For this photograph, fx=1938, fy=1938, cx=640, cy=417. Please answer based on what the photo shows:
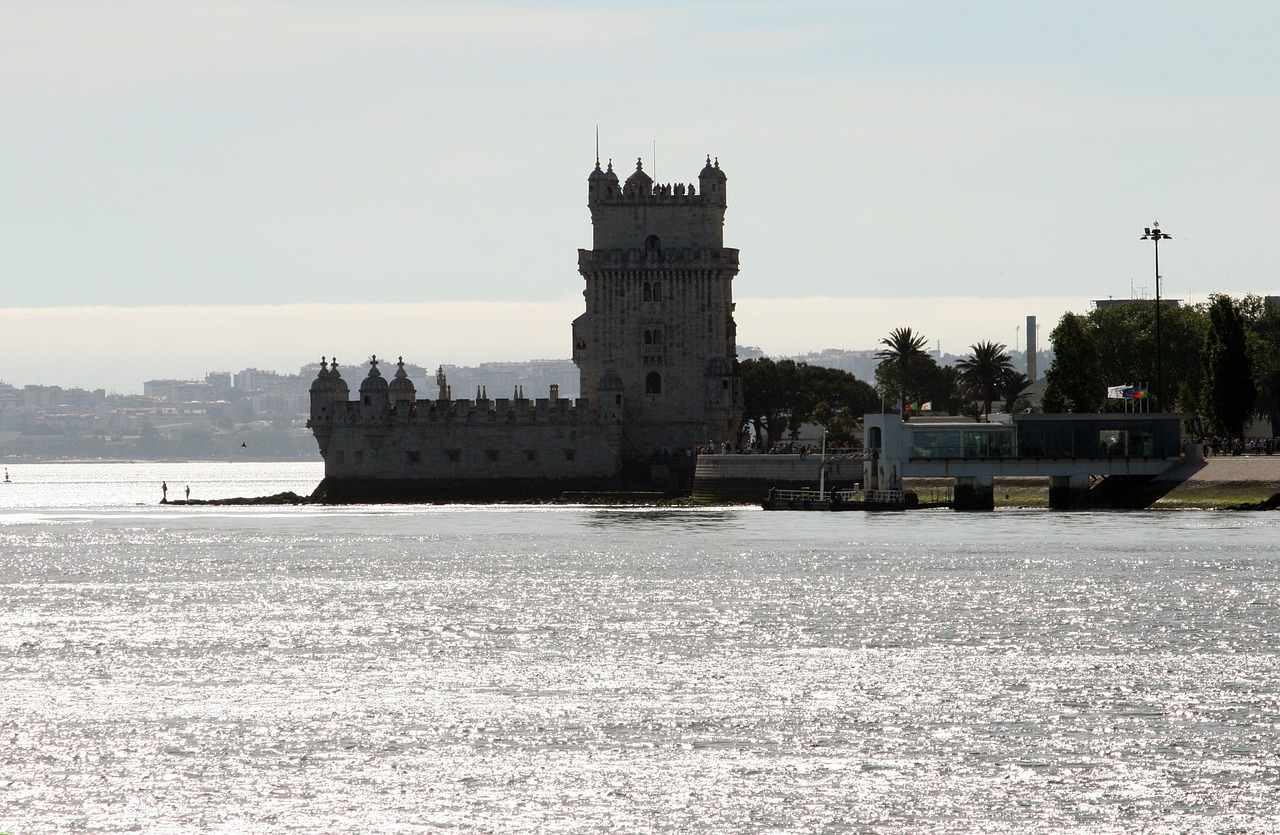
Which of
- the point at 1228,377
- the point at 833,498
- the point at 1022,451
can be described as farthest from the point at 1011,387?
the point at 1022,451

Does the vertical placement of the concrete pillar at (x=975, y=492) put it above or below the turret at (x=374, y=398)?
below

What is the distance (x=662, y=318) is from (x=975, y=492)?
90.4 ft

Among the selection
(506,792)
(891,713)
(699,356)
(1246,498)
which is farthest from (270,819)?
(699,356)

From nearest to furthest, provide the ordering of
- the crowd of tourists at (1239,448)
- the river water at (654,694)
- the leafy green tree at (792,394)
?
the river water at (654,694)
the crowd of tourists at (1239,448)
the leafy green tree at (792,394)

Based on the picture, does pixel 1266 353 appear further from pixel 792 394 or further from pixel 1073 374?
pixel 792 394

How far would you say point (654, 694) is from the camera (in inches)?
1465

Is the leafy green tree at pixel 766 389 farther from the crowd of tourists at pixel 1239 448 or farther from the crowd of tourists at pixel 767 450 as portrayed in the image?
the crowd of tourists at pixel 1239 448

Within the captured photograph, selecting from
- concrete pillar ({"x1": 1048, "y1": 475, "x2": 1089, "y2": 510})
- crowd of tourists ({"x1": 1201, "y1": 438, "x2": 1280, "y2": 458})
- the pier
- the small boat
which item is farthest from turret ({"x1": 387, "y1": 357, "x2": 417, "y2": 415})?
crowd of tourists ({"x1": 1201, "y1": 438, "x2": 1280, "y2": 458})

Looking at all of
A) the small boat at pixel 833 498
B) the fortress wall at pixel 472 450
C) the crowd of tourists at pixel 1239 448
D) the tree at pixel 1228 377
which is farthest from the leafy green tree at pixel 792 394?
the tree at pixel 1228 377

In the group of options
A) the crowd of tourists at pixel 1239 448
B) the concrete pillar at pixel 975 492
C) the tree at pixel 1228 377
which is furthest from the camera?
the tree at pixel 1228 377

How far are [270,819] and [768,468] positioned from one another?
80.8m

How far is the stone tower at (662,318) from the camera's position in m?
118

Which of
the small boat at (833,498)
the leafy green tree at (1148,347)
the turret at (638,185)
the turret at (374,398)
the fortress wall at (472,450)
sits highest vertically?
the turret at (638,185)

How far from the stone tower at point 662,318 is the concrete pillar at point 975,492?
22595 mm
